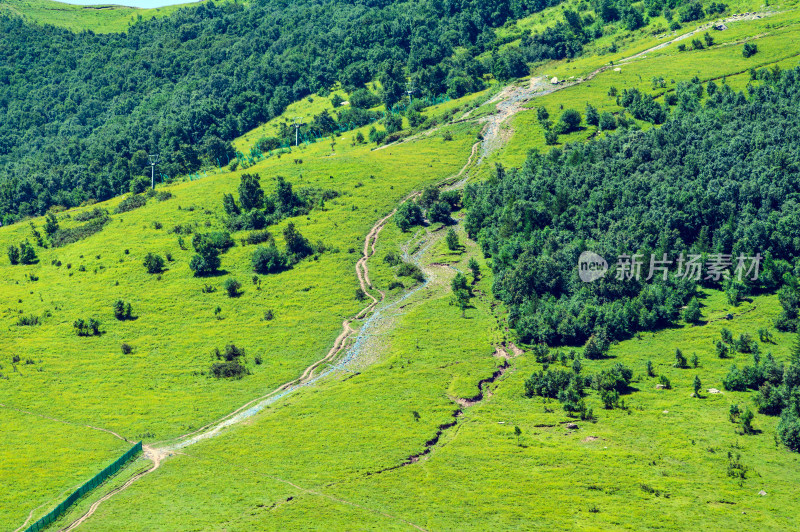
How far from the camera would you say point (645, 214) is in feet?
449

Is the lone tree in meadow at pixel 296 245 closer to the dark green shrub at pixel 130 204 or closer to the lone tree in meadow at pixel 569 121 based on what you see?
the dark green shrub at pixel 130 204

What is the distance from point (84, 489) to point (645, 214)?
331 ft

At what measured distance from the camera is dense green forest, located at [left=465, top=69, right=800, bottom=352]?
121m

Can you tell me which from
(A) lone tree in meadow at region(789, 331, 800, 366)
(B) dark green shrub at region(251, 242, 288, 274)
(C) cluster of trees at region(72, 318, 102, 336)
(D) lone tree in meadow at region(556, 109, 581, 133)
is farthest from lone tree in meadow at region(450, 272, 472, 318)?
(D) lone tree in meadow at region(556, 109, 581, 133)

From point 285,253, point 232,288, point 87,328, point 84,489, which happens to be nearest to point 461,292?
point 285,253

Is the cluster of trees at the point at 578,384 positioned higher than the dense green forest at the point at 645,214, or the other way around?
the dense green forest at the point at 645,214

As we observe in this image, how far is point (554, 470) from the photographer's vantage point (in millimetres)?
81500

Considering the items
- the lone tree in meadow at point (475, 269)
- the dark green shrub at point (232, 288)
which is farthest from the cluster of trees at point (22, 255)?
the lone tree in meadow at point (475, 269)

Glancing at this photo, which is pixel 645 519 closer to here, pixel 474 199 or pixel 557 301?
pixel 557 301

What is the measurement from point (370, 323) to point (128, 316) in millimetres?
43925

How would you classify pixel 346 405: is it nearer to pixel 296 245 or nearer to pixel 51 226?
pixel 296 245

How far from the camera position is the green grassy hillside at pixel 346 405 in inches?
2985
